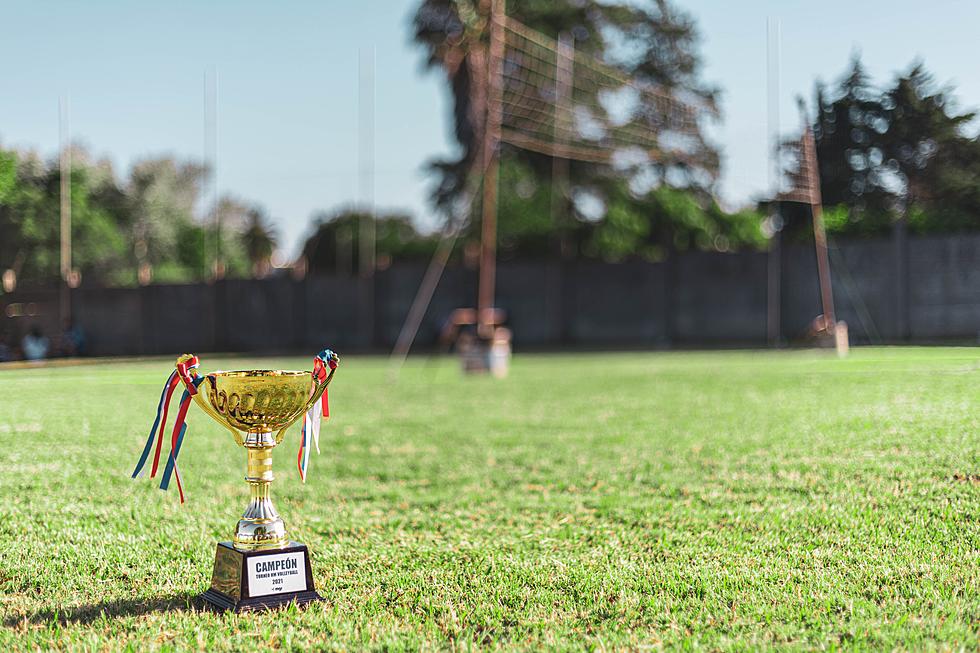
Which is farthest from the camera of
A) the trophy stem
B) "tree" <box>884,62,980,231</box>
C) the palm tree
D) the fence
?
the palm tree

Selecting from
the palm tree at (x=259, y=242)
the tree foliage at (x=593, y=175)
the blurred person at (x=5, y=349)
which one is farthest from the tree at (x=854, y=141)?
the palm tree at (x=259, y=242)

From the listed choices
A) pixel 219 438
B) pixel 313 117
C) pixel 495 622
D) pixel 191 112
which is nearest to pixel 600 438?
pixel 219 438

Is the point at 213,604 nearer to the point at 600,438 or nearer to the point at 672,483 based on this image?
the point at 672,483

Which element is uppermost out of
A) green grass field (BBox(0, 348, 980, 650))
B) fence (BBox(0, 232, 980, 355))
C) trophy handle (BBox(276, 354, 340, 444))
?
fence (BBox(0, 232, 980, 355))

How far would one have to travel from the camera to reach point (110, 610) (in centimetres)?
263

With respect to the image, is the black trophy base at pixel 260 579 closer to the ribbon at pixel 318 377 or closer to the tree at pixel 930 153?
the ribbon at pixel 318 377

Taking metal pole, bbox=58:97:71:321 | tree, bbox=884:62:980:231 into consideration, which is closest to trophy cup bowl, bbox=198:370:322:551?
metal pole, bbox=58:97:71:321

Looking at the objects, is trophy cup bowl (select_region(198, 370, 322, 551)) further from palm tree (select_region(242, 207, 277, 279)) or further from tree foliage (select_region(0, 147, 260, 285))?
palm tree (select_region(242, 207, 277, 279))

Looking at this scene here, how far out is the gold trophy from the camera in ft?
8.08

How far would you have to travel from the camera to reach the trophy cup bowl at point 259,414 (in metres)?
2.45

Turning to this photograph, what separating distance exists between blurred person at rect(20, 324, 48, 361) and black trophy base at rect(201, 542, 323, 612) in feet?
10.3

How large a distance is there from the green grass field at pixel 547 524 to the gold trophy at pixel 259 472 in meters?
0.07

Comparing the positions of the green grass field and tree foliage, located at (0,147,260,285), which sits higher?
tree foliage, located at (0,147,260,285)

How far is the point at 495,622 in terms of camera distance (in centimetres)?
250
